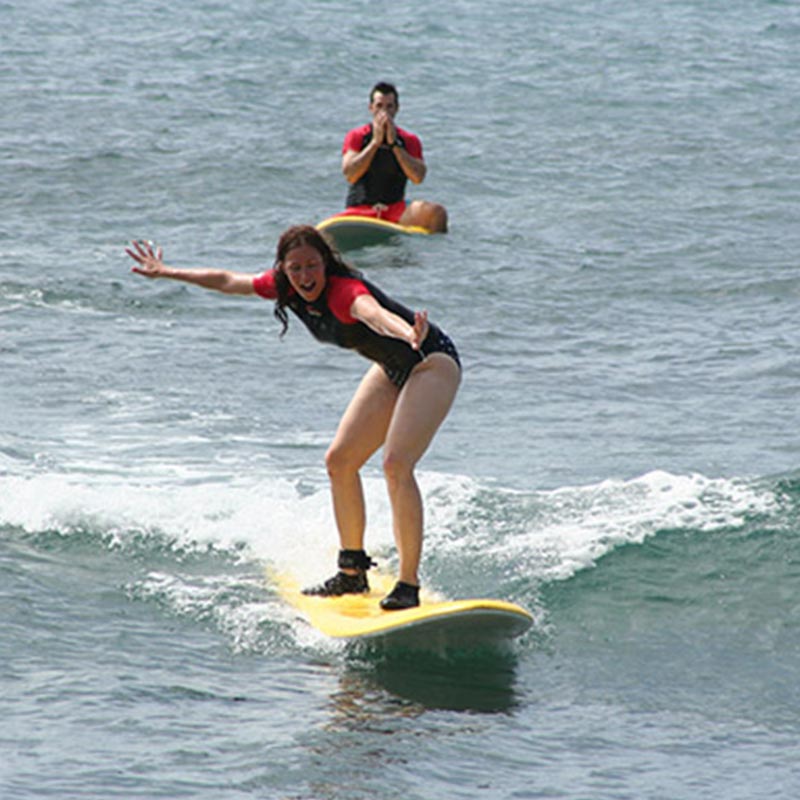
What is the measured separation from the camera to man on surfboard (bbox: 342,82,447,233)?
50.7ft

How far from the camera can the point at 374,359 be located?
7.38 meters

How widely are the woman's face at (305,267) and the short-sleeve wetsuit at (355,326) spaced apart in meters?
0.10

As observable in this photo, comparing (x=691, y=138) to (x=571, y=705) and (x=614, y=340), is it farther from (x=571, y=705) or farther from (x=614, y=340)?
(x=571, y=705)

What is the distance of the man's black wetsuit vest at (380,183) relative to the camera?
53.7 feet

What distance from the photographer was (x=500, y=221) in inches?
733

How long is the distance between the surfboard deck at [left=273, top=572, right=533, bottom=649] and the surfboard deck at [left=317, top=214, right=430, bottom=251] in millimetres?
9219

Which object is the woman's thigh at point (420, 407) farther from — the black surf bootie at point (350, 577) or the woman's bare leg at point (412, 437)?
the black surf bootie at point (350, 577)

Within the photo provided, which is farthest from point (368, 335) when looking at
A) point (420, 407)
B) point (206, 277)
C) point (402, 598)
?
point (402, 598)

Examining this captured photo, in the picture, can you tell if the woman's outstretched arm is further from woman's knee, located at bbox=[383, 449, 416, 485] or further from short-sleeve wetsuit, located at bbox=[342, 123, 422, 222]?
short-sleeve wetsuit, located at bbox=[342, 123, 422, 222]

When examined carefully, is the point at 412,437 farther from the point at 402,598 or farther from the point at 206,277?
the point at 206,277

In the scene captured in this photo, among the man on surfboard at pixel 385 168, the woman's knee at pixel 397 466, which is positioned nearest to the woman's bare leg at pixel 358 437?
the woman's knee at pixel 397 466

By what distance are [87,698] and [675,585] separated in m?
3.07

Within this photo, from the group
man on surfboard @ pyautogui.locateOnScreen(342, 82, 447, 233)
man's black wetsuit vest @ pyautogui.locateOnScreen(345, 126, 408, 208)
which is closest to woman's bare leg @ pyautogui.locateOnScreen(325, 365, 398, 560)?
man on surfboard @ pyautogui.locateOnScreen(342, 82, 447, 233)

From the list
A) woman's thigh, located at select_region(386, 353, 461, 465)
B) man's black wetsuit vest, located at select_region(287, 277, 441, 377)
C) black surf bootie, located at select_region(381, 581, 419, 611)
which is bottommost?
black surf bootie, located at select_region(381, 581, 419, 611)
